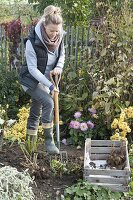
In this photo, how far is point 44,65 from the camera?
5234mm

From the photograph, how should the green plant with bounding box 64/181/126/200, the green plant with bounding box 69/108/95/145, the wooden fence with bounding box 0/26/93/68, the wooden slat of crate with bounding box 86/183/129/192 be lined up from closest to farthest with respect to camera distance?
the green plant with bounding box 64/181/126/200, the wooden slat of crate with bounding box 86/183/129/192, the green plant with bounding box 69/108/95/145, the wooden fence with bounding box 0/26/93/68

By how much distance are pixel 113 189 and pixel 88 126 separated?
1544mm

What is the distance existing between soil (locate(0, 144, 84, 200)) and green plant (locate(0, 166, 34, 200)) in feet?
1.03

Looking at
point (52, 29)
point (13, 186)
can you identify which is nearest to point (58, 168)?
point (13, 186)

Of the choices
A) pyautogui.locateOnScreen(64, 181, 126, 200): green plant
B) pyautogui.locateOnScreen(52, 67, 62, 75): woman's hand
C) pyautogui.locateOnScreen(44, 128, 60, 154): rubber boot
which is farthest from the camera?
pyautogui.locateOnScreen(44, 128, 60, 154): rubber boot

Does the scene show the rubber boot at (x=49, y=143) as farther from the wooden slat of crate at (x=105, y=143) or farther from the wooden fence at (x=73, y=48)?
the wooden fence at (x=73, y=48)

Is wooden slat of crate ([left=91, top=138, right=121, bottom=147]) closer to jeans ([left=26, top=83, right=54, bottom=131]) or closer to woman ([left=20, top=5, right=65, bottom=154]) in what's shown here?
woman ([left=20, top=5, right=65, bottom=154])

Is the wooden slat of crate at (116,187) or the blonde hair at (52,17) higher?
the blonde hair at (52,17)

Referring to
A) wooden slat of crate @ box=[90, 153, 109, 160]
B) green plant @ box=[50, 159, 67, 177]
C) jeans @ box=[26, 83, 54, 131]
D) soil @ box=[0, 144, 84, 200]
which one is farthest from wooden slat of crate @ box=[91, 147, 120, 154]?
jeans @ box=[26, 83, 54, 131]

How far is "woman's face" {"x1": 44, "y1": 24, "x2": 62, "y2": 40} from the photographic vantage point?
4.92 meters

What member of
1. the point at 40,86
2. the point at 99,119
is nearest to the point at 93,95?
the point at 99,119

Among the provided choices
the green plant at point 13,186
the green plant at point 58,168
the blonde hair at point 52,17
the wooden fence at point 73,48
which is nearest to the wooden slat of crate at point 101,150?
the green plant at point 58,168

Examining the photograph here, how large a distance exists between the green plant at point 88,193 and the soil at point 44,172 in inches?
4.2

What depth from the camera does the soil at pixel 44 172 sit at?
459 centimetres
